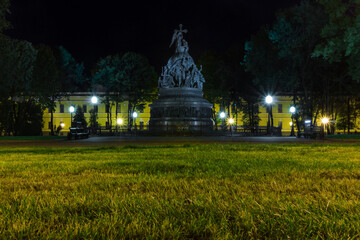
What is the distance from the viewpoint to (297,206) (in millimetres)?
3434

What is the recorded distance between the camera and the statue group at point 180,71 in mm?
39406

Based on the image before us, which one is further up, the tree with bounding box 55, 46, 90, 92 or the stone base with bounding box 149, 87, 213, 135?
the tree with bounding box 55, 46, 90, 92

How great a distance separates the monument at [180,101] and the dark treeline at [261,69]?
349 inches

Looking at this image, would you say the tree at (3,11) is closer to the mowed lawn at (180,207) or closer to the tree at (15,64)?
the tree at (15,64)

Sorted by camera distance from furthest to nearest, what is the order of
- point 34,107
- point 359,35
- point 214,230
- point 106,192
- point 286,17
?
point 34,107 → point 286,17 → point 359,35 → point 106,192 → point 214,230

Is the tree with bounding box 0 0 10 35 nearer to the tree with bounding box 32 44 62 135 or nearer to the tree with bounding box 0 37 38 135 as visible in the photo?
the tree with bounding box 0 37 38 135

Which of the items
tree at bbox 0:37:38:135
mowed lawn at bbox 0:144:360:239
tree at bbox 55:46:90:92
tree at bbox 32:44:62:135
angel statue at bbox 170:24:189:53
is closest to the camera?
mowed lawn at bbox 0:144:360:239

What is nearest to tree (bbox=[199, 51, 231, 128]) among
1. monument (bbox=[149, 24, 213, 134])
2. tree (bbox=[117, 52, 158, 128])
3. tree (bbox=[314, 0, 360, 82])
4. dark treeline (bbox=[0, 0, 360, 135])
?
dark treeline (bbox=[0, 0, 360, 135])

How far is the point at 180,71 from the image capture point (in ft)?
130

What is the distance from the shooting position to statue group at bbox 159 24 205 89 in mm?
39406

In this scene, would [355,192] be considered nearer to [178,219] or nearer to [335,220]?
[335,220]

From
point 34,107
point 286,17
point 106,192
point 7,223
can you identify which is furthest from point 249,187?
point 34,107

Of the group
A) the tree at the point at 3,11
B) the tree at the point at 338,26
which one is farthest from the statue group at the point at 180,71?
the tree at the point at 3,11

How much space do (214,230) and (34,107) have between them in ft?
155
